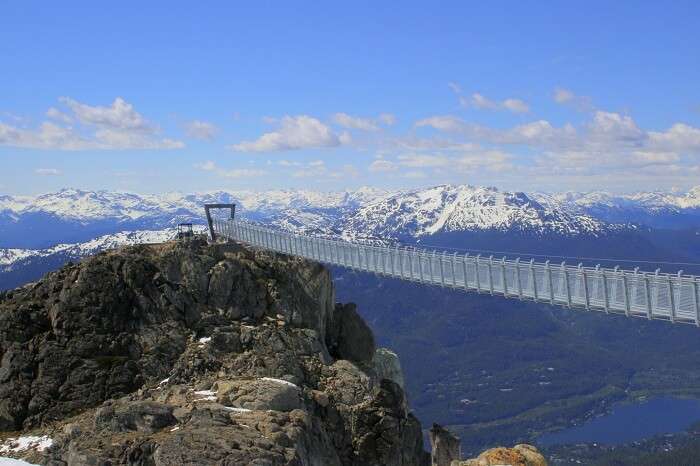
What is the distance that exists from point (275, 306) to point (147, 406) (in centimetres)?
1763

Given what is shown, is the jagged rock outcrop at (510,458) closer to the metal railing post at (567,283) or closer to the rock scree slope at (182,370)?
the rock scree slope at (182,370)

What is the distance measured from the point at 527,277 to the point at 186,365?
16.2m

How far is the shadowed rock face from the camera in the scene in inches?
856

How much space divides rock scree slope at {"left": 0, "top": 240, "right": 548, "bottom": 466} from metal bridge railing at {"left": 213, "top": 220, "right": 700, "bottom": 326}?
5.40m

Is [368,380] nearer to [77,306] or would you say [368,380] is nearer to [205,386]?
[205,386]

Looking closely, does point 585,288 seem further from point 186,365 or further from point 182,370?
point 182,370

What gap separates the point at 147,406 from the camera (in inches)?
832

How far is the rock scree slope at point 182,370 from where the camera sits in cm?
2081

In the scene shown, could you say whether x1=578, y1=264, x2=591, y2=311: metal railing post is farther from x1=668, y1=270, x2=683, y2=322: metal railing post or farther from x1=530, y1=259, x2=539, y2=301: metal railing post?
x1=668, y1=270, x2=683, y2=322: metal railing post

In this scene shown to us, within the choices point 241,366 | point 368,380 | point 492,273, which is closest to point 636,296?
point 492,273

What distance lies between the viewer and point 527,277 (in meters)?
34.4

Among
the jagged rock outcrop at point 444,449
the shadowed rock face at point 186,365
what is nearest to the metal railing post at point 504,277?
the shadowed rock face at point 186,365

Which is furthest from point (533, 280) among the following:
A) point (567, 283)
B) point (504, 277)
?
point (567, 283)

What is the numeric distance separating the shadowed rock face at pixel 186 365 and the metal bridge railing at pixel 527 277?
18.5 feet
